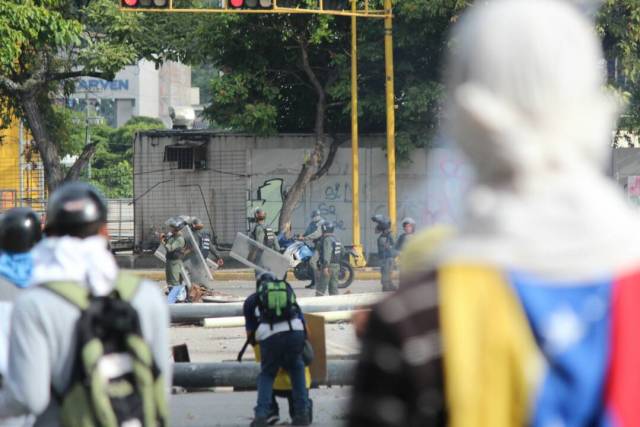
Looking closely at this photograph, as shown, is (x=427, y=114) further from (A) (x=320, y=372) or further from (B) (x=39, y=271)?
(B) (x=39, y=271)

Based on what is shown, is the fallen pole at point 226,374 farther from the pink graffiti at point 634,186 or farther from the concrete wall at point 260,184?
the pink graffiti at point 634,186

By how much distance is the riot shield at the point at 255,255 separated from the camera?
2122 cm

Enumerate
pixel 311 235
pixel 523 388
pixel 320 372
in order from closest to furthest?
pixel 523 388, pixel 320 372, pixel 311 235

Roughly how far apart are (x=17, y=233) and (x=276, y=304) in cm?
483

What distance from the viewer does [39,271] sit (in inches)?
164

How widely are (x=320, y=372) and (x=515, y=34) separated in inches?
373

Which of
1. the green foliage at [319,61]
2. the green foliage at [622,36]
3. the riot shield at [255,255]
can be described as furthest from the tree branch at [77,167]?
the green foliage at [622,36]

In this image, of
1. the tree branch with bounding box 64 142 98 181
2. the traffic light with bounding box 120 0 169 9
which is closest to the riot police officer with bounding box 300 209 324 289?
the traffic light with bounding box 120 0 169 9

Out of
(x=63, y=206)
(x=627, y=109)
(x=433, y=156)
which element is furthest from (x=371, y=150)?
(x=63, y=206)

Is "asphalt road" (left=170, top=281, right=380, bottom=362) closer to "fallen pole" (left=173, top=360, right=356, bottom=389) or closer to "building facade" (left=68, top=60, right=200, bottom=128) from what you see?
"fallen pole" (left=173, top=360, right=356, bottom=389)

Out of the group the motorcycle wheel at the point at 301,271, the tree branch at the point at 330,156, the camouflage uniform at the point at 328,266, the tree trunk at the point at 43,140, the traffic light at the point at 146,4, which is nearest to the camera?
the traffic light at the point at 146,4

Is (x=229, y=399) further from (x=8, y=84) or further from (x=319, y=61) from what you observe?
(x=319, y=61)

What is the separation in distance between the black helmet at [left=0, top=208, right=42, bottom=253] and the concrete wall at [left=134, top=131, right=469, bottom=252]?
25.5 m

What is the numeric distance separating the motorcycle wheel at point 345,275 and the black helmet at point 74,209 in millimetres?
19263
